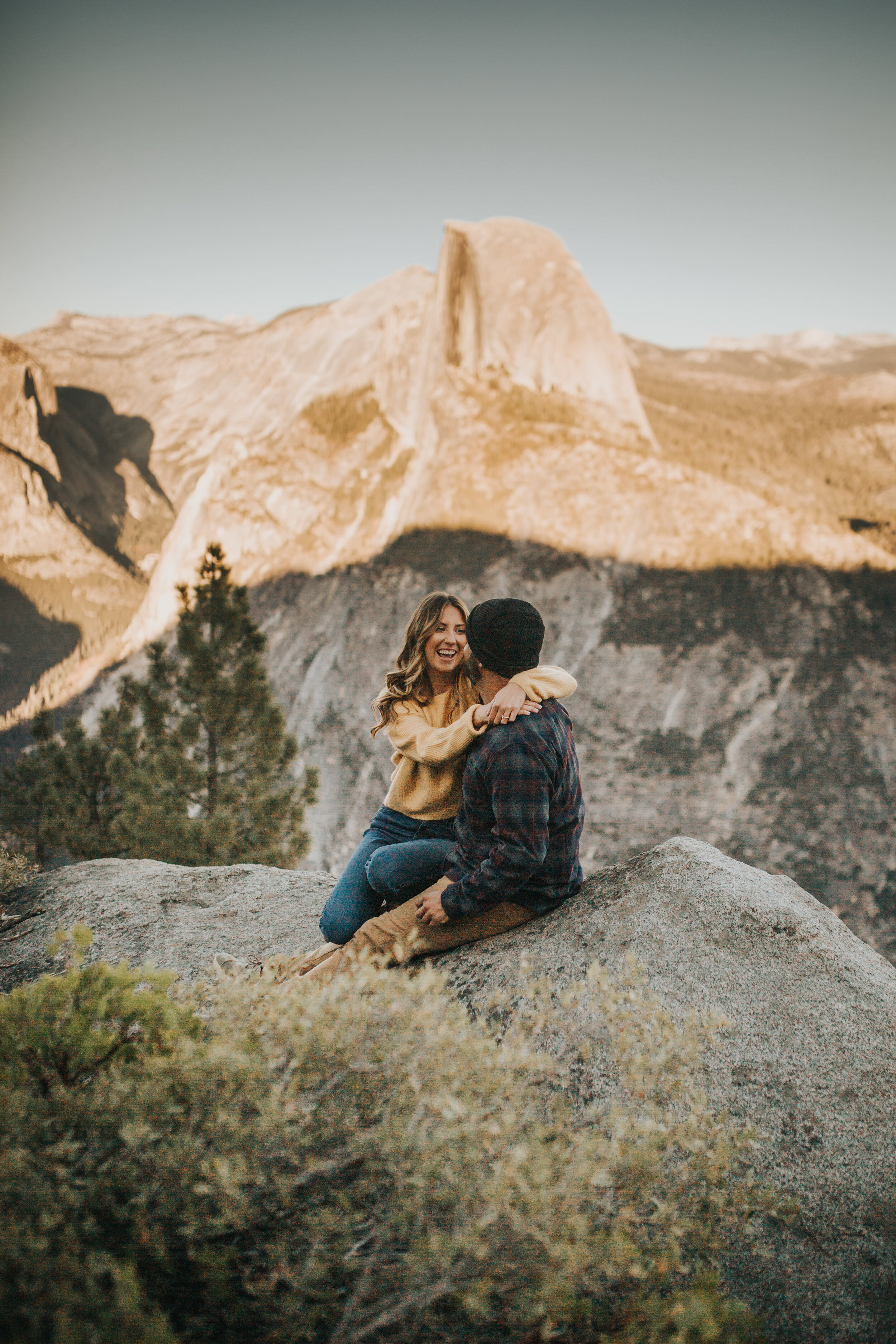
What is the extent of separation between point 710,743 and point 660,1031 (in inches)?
1180

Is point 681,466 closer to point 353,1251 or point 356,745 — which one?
point 356,745

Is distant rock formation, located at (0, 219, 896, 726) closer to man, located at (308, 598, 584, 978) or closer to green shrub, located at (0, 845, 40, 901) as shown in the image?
green shrub, located at (0, 845, 40, 901)

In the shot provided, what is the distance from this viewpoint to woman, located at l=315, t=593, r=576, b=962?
3572 millimetres

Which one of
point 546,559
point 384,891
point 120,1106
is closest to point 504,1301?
point 120,1106

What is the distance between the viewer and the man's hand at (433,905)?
3.21 metres

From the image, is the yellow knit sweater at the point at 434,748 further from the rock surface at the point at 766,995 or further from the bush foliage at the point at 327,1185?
the bush foliage at the point at 327,1185

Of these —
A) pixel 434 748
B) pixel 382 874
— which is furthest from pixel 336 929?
pixel 434 748

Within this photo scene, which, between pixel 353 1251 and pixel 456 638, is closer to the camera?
pixel 353 1251

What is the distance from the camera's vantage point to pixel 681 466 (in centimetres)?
3753

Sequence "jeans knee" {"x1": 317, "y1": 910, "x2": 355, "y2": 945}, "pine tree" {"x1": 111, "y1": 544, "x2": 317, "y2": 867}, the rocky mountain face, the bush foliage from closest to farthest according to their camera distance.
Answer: the bush foliage < "jeans knee" {"x1": 317, "y1": 910, "x2": 355, "y2": 945} < "pine tree" {"x1": 111, "y1": 544, "x2": 317, "y2": 867} < the rocky mountain face

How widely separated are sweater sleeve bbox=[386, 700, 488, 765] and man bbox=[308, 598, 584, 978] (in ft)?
0.26

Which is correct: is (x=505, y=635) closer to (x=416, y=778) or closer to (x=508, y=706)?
(x=508, y=706)

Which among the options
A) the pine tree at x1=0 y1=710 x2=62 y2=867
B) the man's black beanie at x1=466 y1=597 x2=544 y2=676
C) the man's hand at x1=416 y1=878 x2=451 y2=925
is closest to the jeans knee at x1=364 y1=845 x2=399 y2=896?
the man's hand at x1=416 y1=878 x2=451 y2=925

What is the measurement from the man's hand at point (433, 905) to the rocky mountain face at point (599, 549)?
21.2 meters
